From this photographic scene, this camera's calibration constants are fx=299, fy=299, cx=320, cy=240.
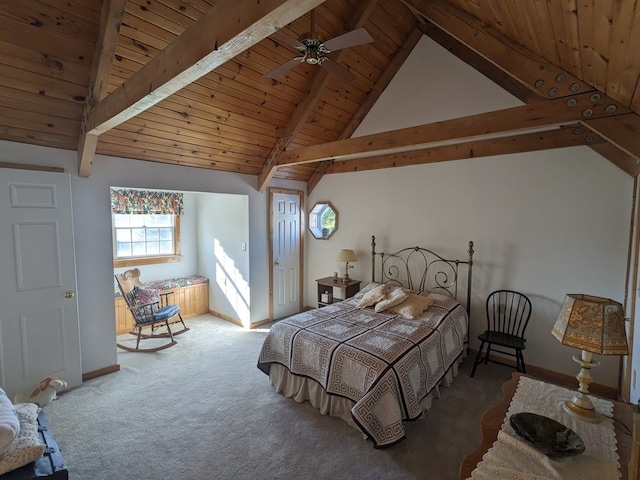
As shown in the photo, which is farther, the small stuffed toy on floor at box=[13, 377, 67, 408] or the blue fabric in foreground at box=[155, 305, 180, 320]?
the blue fabric in foreground at box=[155, 305, 180, 320]

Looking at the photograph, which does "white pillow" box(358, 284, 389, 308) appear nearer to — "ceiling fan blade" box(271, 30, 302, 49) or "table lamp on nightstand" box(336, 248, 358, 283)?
"table lamp on nightstand" box(336, 248, 358, 283)

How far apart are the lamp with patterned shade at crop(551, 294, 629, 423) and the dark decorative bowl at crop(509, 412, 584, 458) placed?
241 millimetres

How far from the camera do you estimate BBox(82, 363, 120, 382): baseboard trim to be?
3221 millimetres

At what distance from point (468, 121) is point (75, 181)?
393 cm

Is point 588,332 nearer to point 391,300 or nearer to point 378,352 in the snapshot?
point 378,352

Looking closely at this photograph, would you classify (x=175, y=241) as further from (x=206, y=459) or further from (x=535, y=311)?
(x=535, y=311)

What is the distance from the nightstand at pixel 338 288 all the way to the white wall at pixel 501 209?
312 mm

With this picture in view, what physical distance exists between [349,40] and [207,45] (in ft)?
3.37

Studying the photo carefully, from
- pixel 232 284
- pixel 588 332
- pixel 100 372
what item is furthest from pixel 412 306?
pixel 100 372

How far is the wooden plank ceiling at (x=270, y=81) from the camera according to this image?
5.41 ft

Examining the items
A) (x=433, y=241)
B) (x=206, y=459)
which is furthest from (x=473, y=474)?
(x=433, y=241)

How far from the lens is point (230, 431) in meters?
2.45

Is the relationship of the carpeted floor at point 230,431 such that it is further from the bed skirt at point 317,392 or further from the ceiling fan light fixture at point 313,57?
the ceiling fan light fixture at point 313,57

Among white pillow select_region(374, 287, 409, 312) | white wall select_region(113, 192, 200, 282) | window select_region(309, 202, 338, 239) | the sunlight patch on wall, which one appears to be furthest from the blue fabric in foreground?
white pillow select_region(374, 287, 409, 312)
